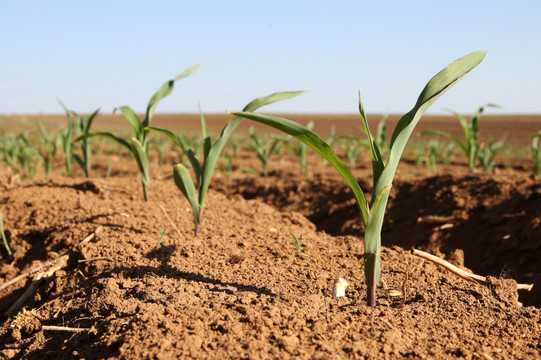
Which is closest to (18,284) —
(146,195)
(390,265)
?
(146,195)

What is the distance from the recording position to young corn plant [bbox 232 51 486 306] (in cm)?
146

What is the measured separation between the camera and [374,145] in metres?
1.60

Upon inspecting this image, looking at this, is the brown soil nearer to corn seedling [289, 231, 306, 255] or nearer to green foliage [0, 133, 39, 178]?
corn seedling [289, 231, 306, 255]

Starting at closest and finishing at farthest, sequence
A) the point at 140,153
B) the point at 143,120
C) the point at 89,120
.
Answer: the point at 140,153 < the point at 143,120 < the point at 89,120

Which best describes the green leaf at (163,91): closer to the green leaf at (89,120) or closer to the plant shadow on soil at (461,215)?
the green leaf at (89,120)

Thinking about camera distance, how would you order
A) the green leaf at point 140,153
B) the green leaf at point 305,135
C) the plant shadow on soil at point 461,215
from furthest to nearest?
the plant shadow on soil at point 461,215 → the green leaf at point 140,153 → the green leaf at point 305,135

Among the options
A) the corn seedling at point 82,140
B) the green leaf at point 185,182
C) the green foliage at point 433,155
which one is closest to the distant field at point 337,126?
the green foliage at point 433,155

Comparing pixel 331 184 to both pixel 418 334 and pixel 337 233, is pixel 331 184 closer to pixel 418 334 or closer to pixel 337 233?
pixel 337 233

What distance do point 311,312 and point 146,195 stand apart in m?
2.13

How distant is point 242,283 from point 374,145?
0.76 metres

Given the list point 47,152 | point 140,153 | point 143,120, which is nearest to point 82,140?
point 47,152

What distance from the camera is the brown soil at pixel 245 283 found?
54.9 inches

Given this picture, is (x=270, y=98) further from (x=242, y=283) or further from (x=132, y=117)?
(x=132, y=117)

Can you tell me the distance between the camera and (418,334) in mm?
1444
